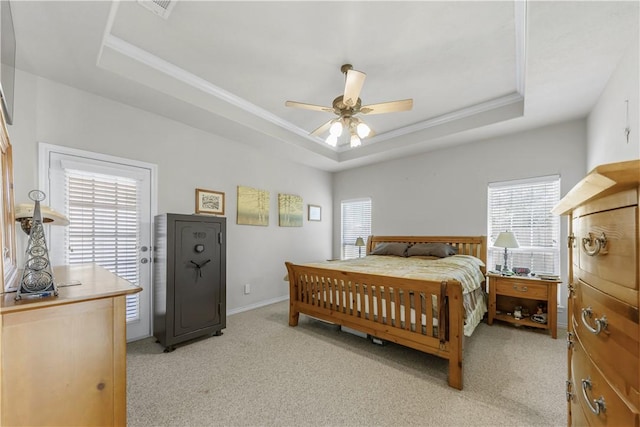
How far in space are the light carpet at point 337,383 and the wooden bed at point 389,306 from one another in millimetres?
244

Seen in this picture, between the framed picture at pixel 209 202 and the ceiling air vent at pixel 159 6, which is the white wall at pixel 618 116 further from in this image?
the framed picture at pixel 209 202

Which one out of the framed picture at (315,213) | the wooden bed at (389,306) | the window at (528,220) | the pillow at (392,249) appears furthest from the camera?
the framed picture at (315,213)

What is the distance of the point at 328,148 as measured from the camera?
4914mm

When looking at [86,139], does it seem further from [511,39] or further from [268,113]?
[511,39]

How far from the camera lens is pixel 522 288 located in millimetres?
3174

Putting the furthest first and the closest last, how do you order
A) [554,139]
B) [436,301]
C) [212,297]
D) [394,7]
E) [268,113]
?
[268,113], [554,139], [212,297], [436,301], [394,7]

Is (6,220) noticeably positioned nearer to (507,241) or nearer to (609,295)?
(609,295)

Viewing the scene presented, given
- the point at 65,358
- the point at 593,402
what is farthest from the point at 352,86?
the point at 65,358

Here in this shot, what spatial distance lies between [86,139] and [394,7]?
122 inches

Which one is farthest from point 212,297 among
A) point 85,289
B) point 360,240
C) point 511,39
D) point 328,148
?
point 511,39

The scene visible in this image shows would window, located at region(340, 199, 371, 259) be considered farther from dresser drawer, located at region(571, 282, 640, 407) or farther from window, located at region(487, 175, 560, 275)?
dresser drawer, located at region(571, 282, 640, 407)

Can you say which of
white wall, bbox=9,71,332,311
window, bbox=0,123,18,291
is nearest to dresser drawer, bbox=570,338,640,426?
window, bbox=0,123,18,291

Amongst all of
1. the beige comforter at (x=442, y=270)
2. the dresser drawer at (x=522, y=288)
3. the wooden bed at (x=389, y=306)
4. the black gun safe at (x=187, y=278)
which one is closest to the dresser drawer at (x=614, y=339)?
the wooden bed at (x=389, y=306)

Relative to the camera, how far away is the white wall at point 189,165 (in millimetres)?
2371
